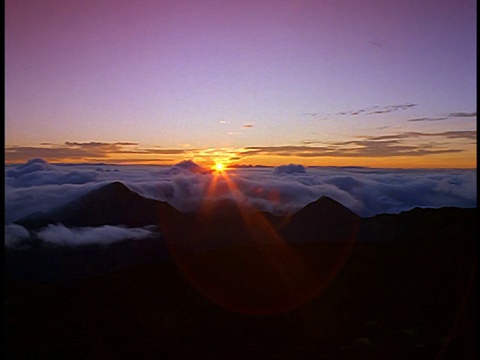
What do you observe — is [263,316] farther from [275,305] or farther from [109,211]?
[109,211]

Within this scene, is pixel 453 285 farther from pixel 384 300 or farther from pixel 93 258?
pixel 93 258

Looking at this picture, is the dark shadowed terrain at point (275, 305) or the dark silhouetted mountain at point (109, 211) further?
the dark silhouetted mountain at point (109, 211)

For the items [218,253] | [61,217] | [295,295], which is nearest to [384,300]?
[295,295]

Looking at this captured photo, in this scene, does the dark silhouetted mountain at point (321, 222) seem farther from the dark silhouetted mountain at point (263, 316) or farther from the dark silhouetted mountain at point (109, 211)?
the dark silhouetted mountain at point (263, 316)

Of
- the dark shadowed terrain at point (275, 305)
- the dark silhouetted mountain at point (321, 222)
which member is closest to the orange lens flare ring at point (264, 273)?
the dark shadowed terrain at point (275, 305)

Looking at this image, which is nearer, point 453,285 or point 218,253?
point 453,285

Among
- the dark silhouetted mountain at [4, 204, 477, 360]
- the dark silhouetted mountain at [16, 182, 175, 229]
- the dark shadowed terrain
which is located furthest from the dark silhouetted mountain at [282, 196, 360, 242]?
the dark silhouetted mountain at [4, 204, 477, 360]

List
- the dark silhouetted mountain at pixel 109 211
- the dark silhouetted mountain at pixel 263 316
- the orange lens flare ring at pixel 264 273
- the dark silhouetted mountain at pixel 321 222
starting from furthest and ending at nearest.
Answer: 1. the dark silhouetted mountain at pixel 109 211
2. the dark silhouetted mountain at pixel 321 222
3. the orange lens flare ring at pixel 264 273
4. the dark silhouetted mountain at pixel 263 316
